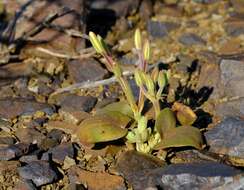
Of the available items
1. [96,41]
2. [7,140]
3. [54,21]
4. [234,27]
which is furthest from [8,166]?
[234,27]

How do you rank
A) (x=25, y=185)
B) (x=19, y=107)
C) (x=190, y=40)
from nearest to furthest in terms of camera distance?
(x=25, y=185) → (x=19, y=107) → (x=190, y=40)

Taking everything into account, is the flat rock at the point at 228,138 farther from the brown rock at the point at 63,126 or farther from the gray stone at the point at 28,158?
the gray stone at the point at 28,158

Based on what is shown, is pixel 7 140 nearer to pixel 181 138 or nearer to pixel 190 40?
pixel 181 138

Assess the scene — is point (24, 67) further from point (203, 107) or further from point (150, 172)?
point (150, 172)

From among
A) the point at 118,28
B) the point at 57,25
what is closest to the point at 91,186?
the point at 57,25

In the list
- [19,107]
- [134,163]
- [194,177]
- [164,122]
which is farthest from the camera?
[19,107]
